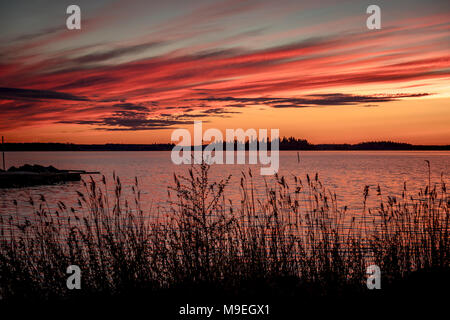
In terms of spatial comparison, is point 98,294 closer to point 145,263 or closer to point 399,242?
point 145,263

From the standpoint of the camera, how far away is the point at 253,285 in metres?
7.00

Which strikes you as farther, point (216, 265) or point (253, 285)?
point (216, 265)

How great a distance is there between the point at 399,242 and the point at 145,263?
5712mm

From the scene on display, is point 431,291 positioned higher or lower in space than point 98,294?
higher

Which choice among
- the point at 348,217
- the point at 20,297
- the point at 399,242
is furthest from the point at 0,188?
the point at 399,242

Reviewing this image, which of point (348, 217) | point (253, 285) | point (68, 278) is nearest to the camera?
point (253, 285)

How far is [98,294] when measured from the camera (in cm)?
711

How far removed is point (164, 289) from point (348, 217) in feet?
56.6

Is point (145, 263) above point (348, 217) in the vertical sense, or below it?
above

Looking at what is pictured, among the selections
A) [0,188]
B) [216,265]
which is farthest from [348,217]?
[0,188]

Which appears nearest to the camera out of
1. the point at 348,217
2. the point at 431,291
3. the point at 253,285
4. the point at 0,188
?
the point at 431,291
